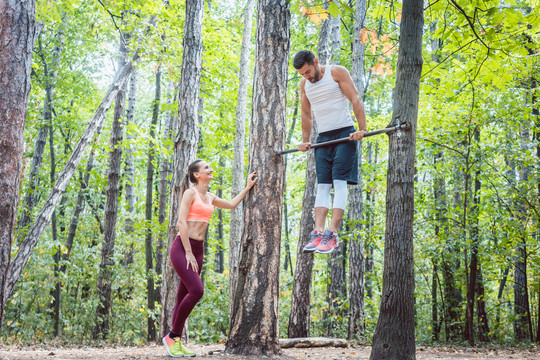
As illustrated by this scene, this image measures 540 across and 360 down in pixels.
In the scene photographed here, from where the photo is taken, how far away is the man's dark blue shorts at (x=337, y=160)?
4363 mm

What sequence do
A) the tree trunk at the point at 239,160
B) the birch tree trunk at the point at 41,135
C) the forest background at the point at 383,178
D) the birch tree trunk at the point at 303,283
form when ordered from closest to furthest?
the forest background at the point at 383,178
the birch tree trunk at the point at 303,283
the tree trunk at the point at 239,160
the birch tree trunk at the point at 41,135

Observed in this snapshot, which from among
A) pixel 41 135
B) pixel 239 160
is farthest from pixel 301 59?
pixel 41 135

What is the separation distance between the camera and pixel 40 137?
11977mm

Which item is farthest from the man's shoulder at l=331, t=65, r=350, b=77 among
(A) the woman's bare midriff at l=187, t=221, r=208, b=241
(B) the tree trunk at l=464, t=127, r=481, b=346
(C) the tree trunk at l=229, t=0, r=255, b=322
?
(C) the tree trunk at l=229, t=0, r=255, b=322

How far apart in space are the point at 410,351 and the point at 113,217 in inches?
340

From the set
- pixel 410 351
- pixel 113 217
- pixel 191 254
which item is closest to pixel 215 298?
pixel 113 217

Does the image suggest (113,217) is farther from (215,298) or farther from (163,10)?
(163,10)

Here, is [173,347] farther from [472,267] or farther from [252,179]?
[472,267]

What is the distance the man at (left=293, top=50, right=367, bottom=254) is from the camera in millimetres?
4359

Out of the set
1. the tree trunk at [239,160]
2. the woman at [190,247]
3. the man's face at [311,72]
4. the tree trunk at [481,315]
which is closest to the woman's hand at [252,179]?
the woman at [190,247]

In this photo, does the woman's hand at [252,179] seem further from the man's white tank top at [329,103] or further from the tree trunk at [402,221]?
the tree trunk at [402,221]

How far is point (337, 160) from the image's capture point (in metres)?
4.40

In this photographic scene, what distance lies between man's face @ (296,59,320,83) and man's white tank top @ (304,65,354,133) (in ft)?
0.17

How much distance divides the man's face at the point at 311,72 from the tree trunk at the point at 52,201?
5031 millimetres
